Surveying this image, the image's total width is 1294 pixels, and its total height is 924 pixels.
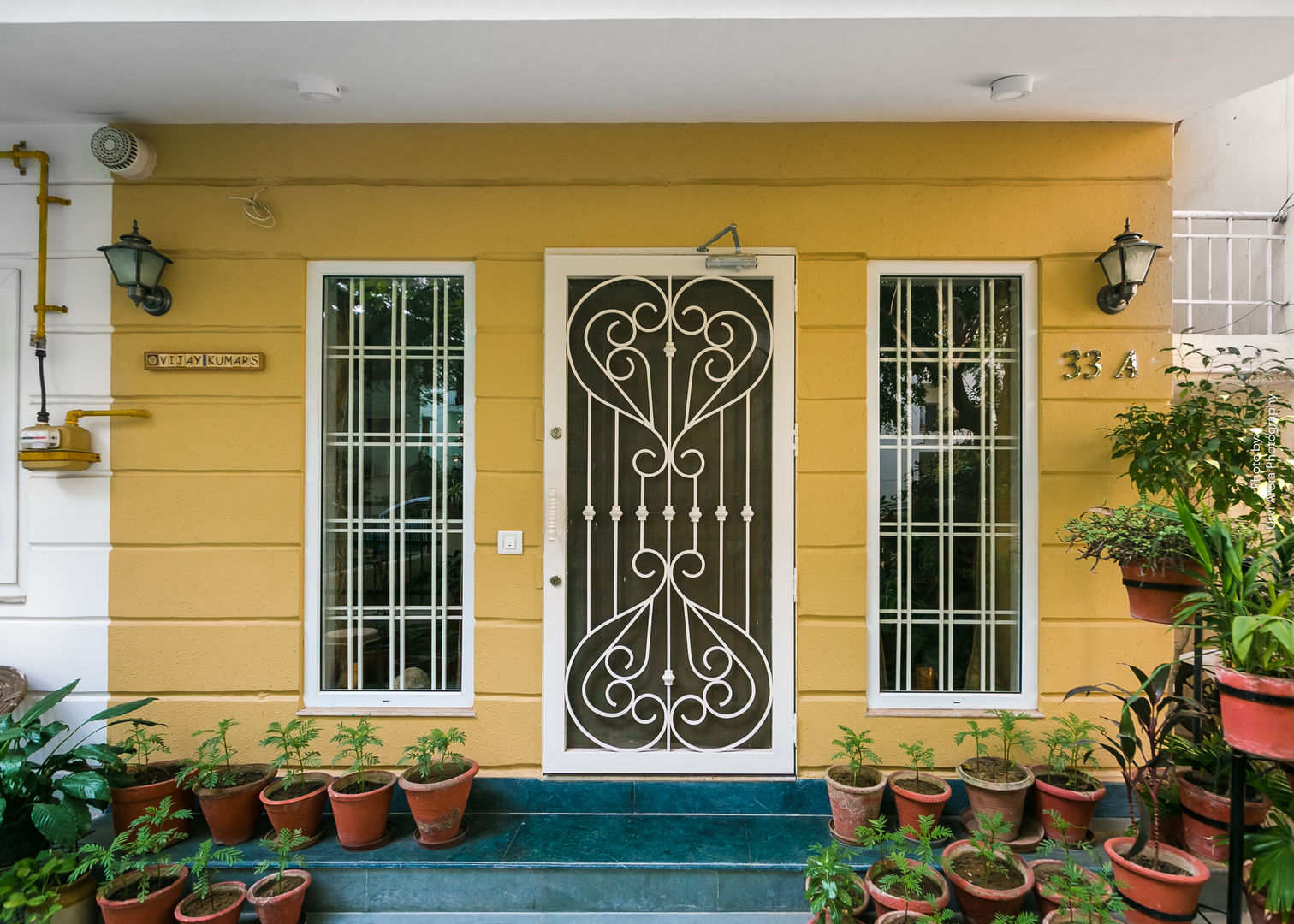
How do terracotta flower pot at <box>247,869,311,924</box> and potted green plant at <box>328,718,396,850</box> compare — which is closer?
terracotta flower pot at <box>247,869,311,924</box>

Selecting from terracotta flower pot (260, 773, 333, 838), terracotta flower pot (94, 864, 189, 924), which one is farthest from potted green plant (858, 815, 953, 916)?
terracotta flower pot (94, 864, 189, 924)

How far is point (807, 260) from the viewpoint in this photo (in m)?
3.04

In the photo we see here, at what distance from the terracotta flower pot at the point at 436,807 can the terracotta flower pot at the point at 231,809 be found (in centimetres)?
62

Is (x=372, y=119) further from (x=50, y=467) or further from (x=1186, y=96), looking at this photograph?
(x=1186, y=96)

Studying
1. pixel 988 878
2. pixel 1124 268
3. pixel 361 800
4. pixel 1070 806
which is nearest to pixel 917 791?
pixel 988 878

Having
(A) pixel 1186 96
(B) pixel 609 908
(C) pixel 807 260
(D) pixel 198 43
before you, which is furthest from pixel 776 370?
(D) pixel 198 43

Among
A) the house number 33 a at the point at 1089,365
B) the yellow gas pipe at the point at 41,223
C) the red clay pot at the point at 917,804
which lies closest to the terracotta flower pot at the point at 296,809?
the yellow gas pipe at the point at 41,223

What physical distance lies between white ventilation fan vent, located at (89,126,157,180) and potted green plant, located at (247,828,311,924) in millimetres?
2820

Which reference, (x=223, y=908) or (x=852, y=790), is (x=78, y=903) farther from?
(x=852, y=790)

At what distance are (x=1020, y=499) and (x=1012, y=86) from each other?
1705 mm

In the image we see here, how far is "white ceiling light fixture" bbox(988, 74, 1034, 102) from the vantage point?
104 inches

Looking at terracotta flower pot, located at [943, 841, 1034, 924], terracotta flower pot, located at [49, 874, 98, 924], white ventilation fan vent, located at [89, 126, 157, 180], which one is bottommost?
terracotta flower pot, located at [49, 874, 98, 924]

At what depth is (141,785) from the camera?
2717mm

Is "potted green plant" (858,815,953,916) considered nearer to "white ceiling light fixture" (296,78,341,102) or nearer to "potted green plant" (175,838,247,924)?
"potted green plant" (175,838,247,924)
